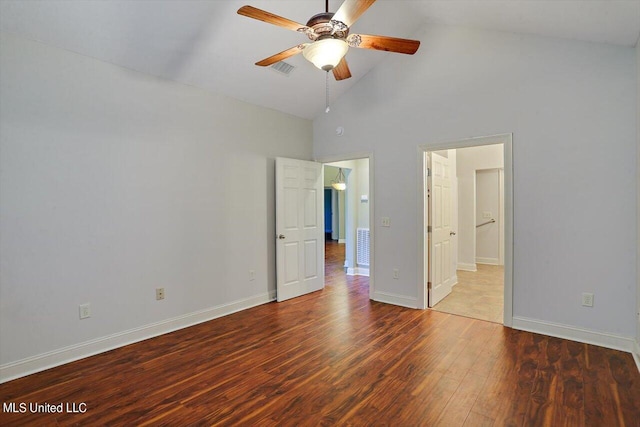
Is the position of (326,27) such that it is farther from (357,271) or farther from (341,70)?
(357,271)

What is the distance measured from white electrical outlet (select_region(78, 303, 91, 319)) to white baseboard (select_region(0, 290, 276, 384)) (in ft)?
0.79

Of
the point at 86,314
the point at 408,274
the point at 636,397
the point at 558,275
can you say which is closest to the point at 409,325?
the point at 408,274

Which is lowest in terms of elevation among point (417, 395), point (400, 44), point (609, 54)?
point (417, 395)

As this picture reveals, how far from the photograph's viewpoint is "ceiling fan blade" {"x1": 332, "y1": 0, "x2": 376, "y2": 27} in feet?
6.59

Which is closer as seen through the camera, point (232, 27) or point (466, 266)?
point (232, 27)

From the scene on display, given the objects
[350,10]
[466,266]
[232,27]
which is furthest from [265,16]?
[466,266]

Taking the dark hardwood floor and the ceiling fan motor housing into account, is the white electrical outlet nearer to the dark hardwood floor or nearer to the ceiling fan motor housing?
the dark hardwood floor

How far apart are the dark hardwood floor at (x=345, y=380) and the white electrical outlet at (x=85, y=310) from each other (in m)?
0.39

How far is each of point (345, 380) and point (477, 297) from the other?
301 centimetres

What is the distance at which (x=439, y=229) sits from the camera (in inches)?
178

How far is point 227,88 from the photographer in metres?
4.02

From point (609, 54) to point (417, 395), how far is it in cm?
349

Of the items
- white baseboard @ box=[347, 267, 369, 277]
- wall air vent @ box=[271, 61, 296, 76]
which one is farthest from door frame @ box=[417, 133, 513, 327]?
white baseboard @ box=[347, 267, 369, 277]

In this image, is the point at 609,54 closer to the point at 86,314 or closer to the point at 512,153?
the point at 512,153
